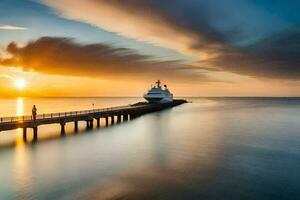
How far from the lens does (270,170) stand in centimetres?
2419

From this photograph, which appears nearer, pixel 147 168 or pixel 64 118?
pixel 147 168

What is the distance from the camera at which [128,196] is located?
56.9ft

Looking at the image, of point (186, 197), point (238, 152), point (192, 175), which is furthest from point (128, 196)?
point (238, 152)

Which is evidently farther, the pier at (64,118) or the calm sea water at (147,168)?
the pier at (64,118)

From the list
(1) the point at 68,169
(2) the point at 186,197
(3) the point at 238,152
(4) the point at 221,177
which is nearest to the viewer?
(2) the point at 186,197

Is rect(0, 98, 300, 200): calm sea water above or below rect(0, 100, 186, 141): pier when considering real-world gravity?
below

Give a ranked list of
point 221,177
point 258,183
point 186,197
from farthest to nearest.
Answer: point 221,177 < point 258,183 < point 186,197

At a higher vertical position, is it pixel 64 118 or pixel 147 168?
pixel 64 118

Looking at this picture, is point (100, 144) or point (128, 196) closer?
point (128, 196)

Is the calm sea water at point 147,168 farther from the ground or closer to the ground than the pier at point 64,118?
closer to the ground

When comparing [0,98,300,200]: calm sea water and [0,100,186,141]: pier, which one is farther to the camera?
[0,100,186,141]: pier

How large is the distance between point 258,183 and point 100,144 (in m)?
19.5

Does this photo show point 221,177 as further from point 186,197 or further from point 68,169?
point 68,169

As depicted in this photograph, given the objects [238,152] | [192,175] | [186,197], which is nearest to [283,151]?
[238,152]
